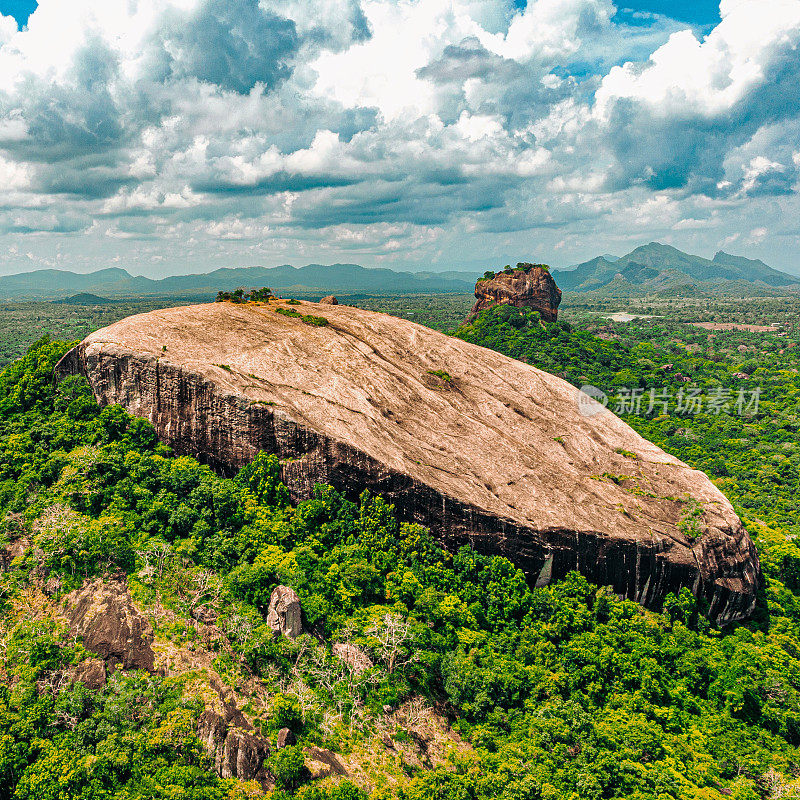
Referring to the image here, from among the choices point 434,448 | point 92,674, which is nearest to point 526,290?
point 434,448

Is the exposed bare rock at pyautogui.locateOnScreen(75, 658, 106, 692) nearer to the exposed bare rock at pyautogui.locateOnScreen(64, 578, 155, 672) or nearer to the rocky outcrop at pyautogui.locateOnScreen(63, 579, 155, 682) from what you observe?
the rocky outcrop at pyautogui.locateOnScreen(63, 579, 155, 682)

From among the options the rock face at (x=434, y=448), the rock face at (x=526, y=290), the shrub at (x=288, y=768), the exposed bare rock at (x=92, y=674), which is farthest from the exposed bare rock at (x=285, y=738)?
the rock face at (x=526, y=290)

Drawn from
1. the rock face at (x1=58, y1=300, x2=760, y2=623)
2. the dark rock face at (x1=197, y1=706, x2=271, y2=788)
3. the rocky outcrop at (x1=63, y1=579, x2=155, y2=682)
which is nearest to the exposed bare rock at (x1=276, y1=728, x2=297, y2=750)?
the dark rock face at (x1=197, y1=706, x2=271, y2=788)

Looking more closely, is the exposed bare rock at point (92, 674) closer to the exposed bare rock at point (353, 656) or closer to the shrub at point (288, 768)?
the shrub at point (288, 768)

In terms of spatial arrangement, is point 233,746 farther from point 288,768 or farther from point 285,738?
point 288,768

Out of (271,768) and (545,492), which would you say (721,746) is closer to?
(545,492)

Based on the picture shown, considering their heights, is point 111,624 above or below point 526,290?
below
